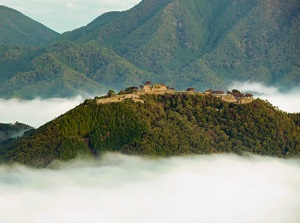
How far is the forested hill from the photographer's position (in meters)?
148

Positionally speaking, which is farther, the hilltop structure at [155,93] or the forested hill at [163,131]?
the hilltop structure at [155,93]

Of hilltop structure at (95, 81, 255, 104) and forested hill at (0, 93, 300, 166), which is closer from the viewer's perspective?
forested hill at (0, 93, 300, 166)

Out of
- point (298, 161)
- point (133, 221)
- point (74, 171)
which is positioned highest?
point (298, 161)

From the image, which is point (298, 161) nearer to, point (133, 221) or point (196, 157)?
point (196, 157)

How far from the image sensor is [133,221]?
14088 cm

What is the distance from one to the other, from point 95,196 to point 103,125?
15.5 meters

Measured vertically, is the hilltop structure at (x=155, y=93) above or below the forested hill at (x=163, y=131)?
above

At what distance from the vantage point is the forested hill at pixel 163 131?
147875mm

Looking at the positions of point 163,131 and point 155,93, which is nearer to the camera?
point 163,131

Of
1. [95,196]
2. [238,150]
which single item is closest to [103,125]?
[95,196]

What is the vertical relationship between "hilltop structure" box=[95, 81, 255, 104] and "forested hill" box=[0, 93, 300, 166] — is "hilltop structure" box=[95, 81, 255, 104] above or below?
above

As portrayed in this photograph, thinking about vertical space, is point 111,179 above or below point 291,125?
below

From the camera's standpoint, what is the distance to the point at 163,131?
15062 cm

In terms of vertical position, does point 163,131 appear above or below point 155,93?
below
